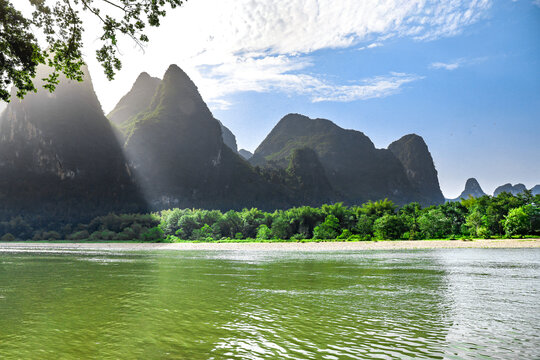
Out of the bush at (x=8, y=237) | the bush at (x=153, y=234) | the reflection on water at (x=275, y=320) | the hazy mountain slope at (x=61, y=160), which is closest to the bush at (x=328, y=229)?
the bush at (x=153, y=234)

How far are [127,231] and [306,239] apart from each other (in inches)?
2205

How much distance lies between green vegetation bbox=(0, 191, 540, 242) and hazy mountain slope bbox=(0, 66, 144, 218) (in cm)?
2635

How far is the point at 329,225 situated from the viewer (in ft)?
283

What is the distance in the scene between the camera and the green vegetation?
67562 millimetres

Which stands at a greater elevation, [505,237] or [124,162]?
[124,162]

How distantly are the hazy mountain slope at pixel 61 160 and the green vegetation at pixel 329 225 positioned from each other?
26.3m

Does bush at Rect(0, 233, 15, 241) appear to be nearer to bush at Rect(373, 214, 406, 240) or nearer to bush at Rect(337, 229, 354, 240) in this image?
bush at Rect(337, 229, 354, 240)

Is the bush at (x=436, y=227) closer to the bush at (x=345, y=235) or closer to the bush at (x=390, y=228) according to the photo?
the bush at (x=390, y=228)

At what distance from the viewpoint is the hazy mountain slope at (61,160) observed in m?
154

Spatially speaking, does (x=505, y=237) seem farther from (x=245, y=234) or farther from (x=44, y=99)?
(x=44, y=99)

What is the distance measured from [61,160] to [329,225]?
464 ft

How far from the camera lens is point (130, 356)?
322 inches

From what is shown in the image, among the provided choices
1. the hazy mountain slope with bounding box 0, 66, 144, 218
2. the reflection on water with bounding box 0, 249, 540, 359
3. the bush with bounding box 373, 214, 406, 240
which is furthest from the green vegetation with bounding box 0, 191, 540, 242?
Result: the reflection on water with bounding box 0, 249, 540, 359

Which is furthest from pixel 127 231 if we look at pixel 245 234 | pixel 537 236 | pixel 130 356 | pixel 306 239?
pixel 130 356
